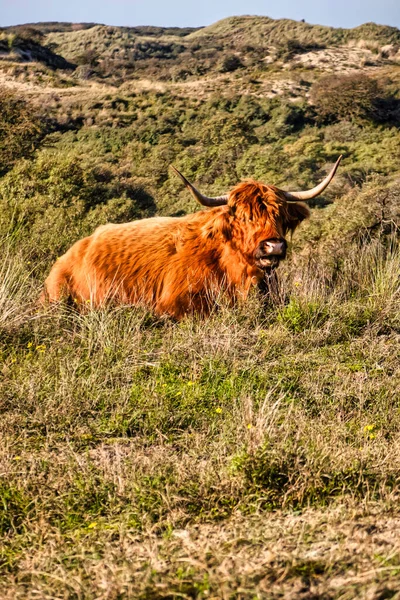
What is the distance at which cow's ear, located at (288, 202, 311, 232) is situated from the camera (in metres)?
5.89

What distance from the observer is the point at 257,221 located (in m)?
5.41

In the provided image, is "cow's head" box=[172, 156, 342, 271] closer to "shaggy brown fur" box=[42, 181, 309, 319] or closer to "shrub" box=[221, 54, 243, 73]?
"shaggy brown fur" box=[42, 181, 309, 319]

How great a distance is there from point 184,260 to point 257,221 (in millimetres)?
767

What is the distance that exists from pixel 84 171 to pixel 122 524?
17.1 meters

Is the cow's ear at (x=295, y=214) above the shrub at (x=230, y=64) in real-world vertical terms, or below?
below

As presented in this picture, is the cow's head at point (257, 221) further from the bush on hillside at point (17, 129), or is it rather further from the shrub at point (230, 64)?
the shrub at point (230, 64)

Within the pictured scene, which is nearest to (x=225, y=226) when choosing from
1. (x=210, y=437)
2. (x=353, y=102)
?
(x=210, y=437)

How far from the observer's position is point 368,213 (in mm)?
9500

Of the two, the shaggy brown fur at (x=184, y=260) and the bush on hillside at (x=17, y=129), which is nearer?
the shaggy brown fur at (x=184, y=260)

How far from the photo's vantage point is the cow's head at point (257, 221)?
17.4ft

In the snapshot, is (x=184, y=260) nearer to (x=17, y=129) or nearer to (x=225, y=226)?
(x=225, y=226)

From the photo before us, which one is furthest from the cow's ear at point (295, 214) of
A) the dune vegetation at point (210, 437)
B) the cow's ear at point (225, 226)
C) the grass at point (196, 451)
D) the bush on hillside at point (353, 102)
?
the bush on hillside at point (353, 102)

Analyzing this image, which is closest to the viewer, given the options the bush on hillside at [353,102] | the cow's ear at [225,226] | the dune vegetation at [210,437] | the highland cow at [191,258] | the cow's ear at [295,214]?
the dune vegetation at [210,437]

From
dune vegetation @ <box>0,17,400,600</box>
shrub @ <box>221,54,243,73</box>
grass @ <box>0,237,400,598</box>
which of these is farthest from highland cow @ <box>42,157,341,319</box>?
shrub @ <box>221,54,243,73</box>
